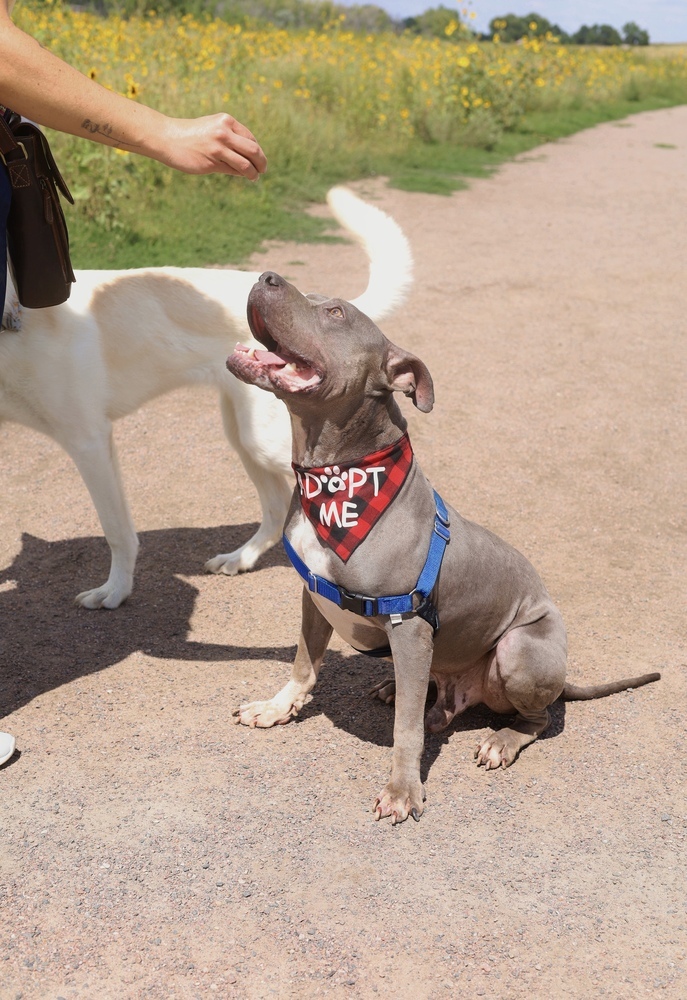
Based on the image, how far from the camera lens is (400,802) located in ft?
8.91

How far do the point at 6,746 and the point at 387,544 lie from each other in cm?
131

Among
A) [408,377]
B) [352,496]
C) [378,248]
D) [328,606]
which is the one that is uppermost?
[378,248]

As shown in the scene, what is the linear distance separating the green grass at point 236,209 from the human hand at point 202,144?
4954mm

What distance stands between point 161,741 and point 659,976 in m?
1.57

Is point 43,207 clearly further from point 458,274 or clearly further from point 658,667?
point 458,274

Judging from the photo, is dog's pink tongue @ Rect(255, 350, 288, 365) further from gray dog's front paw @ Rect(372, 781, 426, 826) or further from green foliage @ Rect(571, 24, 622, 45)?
green foliage @ Rect(571, 24, 622, 45)

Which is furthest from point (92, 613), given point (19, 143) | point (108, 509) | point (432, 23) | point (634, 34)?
point (634, 34)

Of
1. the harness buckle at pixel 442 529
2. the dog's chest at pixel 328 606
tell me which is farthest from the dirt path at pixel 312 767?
the harness buckle at pixel 442 529

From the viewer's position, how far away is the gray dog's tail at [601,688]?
3.24 m

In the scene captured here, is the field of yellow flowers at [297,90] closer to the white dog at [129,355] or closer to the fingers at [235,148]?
the white dog at [129,355]

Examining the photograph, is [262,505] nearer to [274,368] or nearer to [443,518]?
[443,518]

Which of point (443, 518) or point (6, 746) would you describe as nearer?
point (443, 518)

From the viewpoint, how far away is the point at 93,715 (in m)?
3.19

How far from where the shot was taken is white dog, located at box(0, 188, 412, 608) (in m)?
3.41
